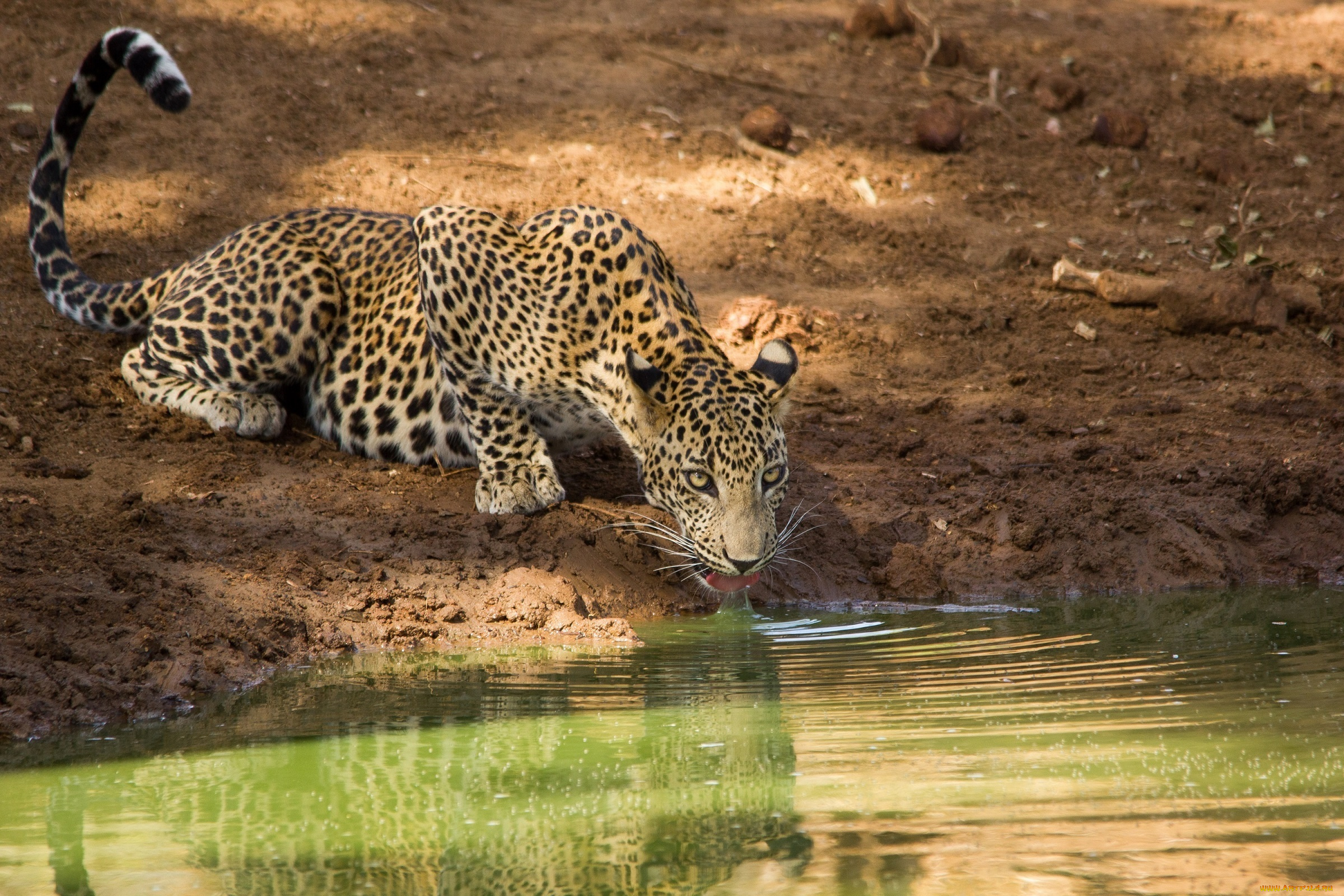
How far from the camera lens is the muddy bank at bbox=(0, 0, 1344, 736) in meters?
6.70

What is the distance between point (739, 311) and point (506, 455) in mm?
2947

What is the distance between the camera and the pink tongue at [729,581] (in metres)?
6.73

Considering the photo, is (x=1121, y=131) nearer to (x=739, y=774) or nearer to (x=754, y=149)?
(x=754, y=149)

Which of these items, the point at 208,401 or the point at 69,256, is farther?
the point at 69,256

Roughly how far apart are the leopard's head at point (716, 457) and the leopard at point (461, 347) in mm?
11

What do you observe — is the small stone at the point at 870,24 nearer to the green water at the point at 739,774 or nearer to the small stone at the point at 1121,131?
the small stone at the point at 1121,131

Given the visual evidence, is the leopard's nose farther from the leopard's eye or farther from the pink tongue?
the leopard's eye

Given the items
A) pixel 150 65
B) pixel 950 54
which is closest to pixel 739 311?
pixel 150 65

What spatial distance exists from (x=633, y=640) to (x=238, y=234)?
4.14 meters

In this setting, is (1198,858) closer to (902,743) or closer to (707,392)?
(902,743)

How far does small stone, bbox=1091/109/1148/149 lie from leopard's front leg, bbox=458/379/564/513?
7.71m

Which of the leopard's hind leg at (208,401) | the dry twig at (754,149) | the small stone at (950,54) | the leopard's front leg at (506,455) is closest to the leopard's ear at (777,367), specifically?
the leopard's front leg at (506,455)

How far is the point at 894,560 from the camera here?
7445mm

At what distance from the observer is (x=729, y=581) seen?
6793 mm
